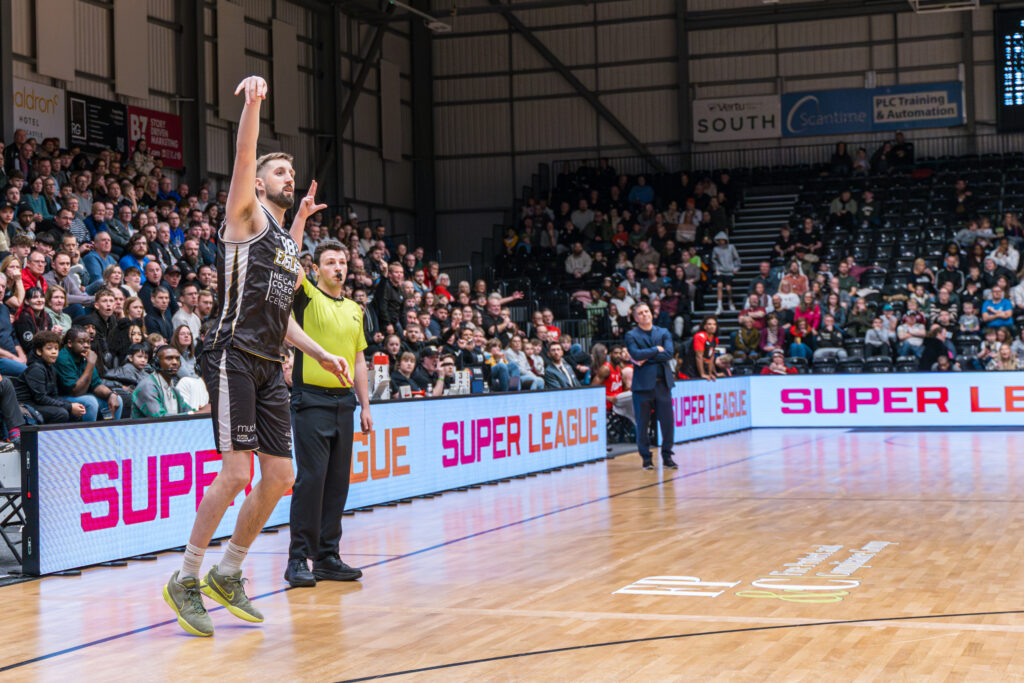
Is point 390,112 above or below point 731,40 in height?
below

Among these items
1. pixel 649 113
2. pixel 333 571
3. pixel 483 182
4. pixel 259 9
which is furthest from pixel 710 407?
pixel 483 182

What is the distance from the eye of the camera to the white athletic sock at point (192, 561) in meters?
5.19

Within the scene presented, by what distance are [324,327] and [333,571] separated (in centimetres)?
133

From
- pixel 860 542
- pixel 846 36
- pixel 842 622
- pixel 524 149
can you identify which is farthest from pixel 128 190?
pixel 846 36

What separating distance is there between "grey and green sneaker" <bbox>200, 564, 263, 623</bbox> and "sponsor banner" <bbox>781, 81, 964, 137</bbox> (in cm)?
2575

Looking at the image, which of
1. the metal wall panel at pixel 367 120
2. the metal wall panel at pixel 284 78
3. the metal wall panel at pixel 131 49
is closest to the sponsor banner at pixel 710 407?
the metal wall panel at pixel 131 49

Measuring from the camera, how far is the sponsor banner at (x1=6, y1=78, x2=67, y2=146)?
1877 cm

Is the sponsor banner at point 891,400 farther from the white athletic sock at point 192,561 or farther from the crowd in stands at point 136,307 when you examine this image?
the white athletic sock at point 192,561

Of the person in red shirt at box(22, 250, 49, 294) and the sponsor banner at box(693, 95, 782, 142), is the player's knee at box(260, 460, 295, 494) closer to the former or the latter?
the person in red shirt at box(22, 250, 49, 294)

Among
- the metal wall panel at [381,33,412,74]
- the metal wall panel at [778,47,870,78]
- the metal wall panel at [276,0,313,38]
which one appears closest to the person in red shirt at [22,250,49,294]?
the metal wall panel at [276,0,313,38]

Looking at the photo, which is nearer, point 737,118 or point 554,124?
point 737,118

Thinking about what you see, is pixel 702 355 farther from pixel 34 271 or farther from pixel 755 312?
pixel 34 271

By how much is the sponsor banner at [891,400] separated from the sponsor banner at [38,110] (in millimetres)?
12224

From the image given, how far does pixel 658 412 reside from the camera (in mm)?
13305
